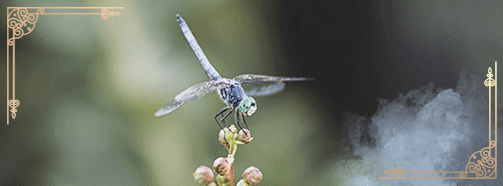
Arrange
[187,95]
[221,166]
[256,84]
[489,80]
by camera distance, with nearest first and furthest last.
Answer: [221,166]
[187,95]
[256,84]
[489,80]

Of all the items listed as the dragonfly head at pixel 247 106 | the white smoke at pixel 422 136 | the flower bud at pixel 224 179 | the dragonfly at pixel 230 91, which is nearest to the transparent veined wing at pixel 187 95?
the dragonfly at pixel 230 91

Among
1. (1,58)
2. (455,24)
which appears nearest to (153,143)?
(1,58)

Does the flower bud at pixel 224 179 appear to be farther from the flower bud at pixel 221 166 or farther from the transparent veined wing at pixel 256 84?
the transparent veined wing at pixel 256 84

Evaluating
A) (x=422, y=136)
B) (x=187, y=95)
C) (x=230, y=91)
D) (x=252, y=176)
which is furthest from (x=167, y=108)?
(x=422, y=136)

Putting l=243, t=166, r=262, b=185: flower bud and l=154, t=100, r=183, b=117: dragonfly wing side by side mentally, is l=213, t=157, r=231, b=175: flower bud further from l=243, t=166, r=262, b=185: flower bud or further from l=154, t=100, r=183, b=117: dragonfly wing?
l=154, t=100, r=183, b=117: dragonfly wing

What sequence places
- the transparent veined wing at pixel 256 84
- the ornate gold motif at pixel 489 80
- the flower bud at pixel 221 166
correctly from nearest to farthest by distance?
the flower bud at pixel 221 166, the transparent veined wing at pixel 256 84, the ornate gold motif at pixel 489 80

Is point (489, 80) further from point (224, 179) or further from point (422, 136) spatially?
point (224, 179)
